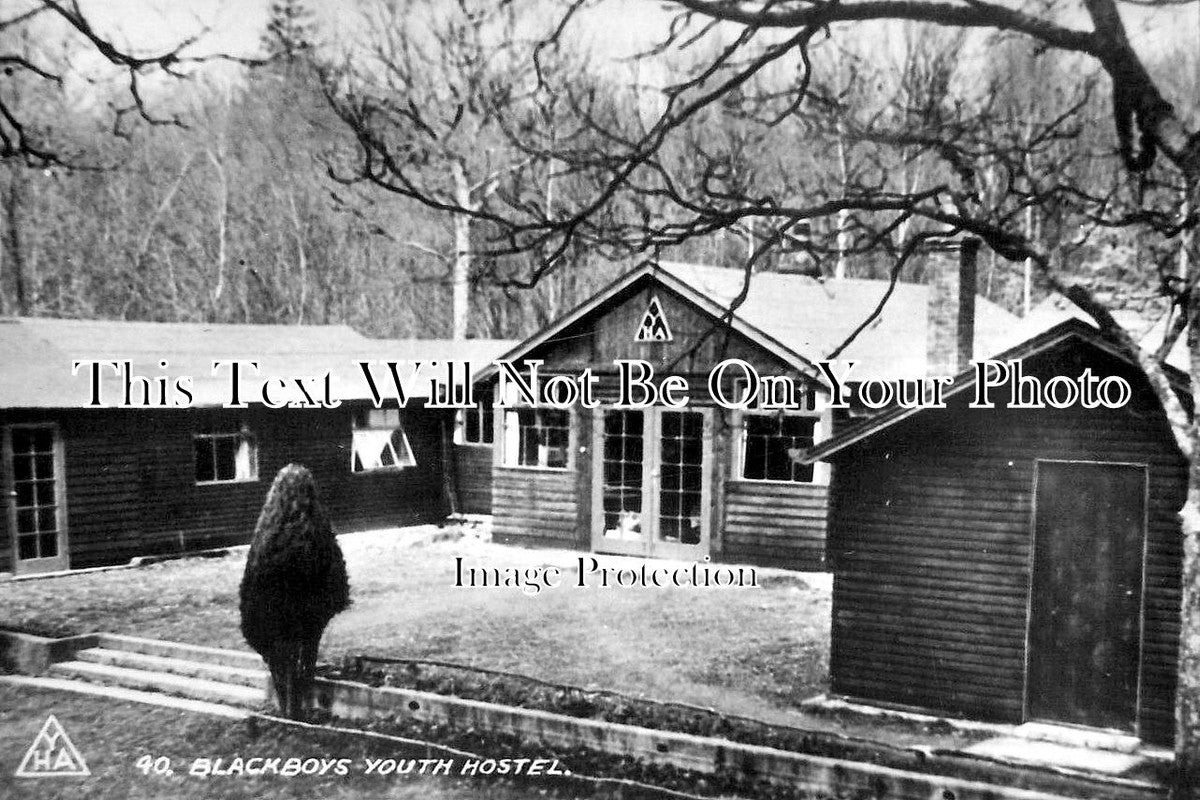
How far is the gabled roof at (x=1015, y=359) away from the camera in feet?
24.0

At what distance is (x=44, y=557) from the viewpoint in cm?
1275

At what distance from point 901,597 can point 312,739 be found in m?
4.82

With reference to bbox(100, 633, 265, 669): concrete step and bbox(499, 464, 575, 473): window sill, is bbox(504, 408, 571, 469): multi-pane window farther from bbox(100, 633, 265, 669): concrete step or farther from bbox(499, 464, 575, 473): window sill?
bbox(100, 633, 265, 669): concrete step

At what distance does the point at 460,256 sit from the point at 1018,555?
5661 millimetres

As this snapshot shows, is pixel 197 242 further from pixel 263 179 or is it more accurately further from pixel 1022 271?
pixel 1022 271

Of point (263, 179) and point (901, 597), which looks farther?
point (263, 179)

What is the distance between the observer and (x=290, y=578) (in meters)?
7.86

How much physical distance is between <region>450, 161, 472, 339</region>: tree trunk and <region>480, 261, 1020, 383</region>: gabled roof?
1616 millimetres

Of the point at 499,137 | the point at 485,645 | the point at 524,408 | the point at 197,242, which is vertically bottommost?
the point at 485,645

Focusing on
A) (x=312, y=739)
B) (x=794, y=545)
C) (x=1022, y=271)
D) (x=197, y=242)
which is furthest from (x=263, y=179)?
(x=1022, y=271)

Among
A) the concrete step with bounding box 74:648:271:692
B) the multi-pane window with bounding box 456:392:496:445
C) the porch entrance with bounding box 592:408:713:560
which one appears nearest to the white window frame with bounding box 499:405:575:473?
the porch entrance with bounding box 592:408:713:560

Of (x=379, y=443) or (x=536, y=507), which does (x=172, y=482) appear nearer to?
(x=379, y=443)

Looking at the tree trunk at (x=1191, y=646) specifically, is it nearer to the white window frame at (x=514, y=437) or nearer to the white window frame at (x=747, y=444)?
the white window frame at (x=747, y=444)

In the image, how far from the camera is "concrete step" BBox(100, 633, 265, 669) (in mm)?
9227
